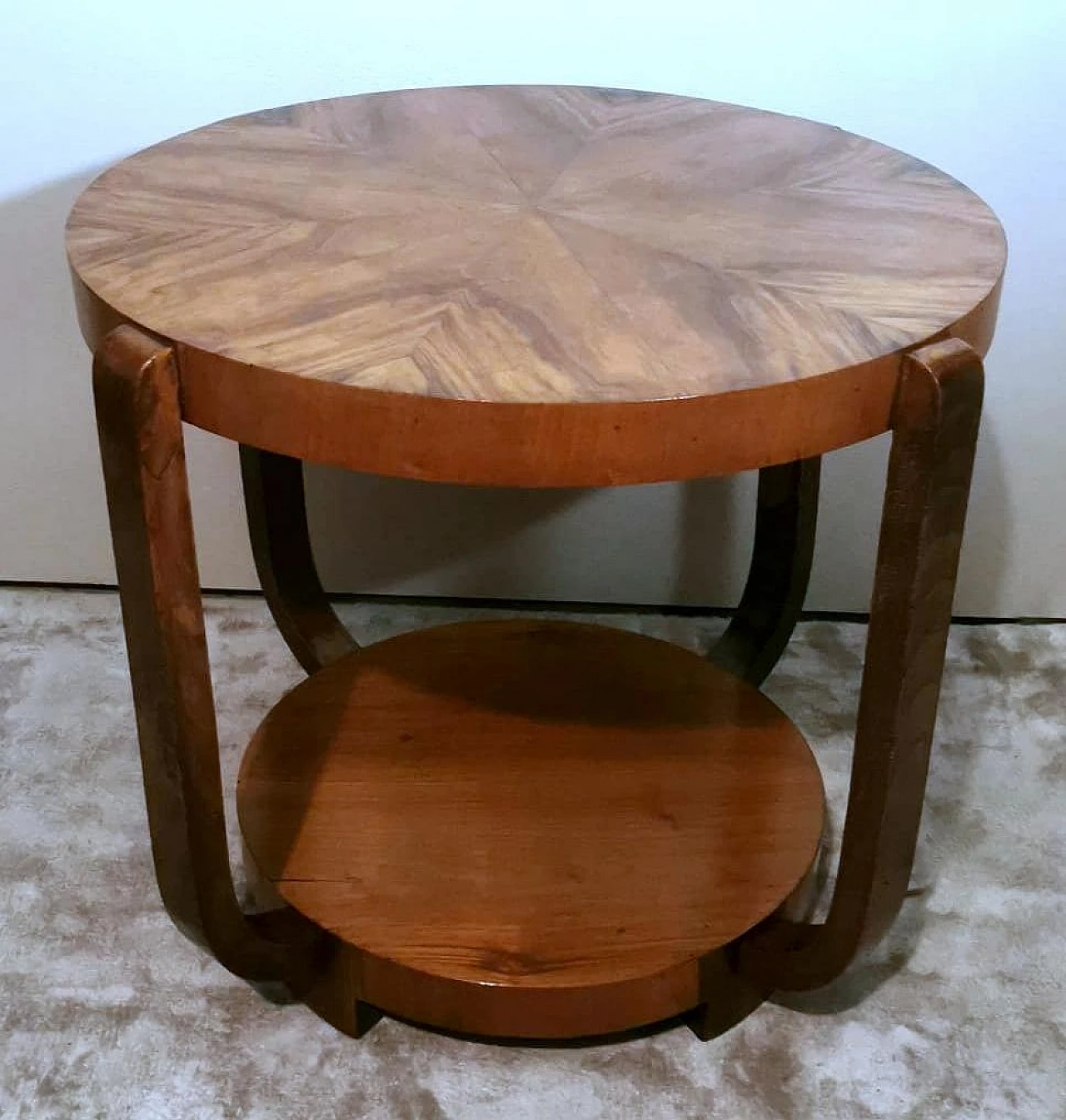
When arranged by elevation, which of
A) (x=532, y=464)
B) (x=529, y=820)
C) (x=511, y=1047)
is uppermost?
(x=532, y=464)

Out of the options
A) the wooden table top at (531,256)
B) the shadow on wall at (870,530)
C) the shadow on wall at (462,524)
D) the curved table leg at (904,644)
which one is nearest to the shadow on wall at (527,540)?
the shadow on wall at (462,524)

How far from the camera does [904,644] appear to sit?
2.61 ft

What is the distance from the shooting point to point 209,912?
92 centimetres

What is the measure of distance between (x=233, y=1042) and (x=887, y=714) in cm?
60

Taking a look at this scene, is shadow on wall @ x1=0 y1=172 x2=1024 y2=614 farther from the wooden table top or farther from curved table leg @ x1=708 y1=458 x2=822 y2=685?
the wooden table top

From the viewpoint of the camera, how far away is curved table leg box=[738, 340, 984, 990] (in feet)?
2.41

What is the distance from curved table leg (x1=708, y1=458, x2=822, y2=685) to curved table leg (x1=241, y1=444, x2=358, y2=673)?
1.38 ft

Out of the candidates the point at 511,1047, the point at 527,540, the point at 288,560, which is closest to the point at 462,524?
the point at 527,540

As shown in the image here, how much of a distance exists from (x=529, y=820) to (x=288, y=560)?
0.40 metres

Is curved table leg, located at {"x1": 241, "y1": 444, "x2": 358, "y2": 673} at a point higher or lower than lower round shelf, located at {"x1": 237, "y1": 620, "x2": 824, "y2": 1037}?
higher

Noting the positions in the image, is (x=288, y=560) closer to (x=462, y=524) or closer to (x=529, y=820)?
(x=462, y=524)

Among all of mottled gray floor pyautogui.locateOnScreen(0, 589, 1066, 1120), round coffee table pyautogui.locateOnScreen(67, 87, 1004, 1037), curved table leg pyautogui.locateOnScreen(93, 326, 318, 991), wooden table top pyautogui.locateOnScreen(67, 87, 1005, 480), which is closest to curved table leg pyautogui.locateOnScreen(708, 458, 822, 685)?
round coffee table pyautogui.locateOnScreen(67, 87, 1004, 1037)

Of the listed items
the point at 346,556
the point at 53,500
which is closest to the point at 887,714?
the point at 346,556

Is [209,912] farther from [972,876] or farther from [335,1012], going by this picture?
[972,876]
